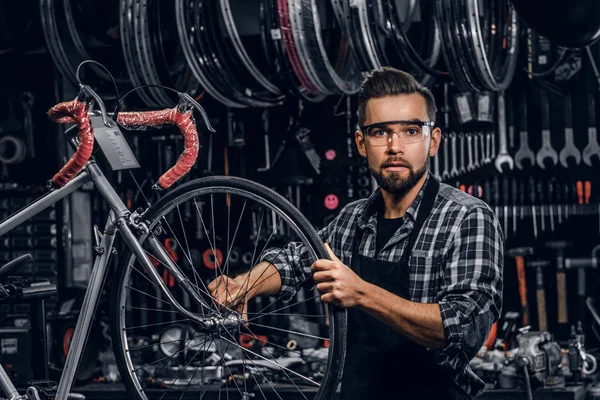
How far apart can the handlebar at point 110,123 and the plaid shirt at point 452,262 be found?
1.23ft

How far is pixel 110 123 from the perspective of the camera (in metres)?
3.17

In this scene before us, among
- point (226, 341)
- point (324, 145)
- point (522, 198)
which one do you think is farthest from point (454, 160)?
point (226, 341)

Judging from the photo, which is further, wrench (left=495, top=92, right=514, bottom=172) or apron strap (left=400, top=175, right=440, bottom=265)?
wrench (left=495, top=92, right=514, bottom=172)

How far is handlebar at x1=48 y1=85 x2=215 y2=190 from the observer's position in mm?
3111

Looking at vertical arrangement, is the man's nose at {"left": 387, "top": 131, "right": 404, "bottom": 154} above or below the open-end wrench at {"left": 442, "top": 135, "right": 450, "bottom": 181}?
above

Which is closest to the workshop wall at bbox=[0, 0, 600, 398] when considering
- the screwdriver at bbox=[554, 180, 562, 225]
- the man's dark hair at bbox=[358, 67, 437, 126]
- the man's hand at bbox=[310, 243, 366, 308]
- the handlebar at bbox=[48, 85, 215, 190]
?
the screwdriver at bbox=[554, 180, 562, 225]

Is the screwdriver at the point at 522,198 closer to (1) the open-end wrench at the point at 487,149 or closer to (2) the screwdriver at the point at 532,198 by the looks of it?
(2) the screwdriver at the point at 532,198

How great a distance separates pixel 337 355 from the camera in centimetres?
292

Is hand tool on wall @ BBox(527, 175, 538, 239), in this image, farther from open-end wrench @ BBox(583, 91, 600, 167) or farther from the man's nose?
the man's nose

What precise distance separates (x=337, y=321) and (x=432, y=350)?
27 centimetres

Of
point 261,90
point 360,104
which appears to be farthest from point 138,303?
A: point 360,104

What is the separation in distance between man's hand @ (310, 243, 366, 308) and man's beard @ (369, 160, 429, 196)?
350mm

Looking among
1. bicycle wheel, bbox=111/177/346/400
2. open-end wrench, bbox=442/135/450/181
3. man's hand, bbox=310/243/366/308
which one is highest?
open-end wrench, bbox=442/135/450/181

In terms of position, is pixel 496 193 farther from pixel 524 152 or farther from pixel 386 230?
pixel 386 230
